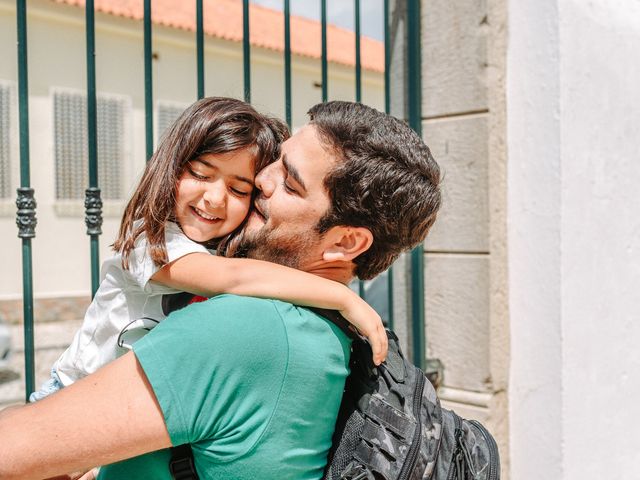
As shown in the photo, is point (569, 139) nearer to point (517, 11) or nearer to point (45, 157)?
point (517, 11)

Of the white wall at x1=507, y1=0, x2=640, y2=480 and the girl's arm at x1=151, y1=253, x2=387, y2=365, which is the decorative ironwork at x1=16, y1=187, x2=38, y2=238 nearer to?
the girl's arm at x1=151, y1=253, x2=387, y2=365

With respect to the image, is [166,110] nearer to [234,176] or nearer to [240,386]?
[234,176]

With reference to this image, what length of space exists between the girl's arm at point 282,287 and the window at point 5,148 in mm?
10876

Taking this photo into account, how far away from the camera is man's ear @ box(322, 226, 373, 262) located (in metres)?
1.67

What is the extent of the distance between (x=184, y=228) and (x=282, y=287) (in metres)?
0.43

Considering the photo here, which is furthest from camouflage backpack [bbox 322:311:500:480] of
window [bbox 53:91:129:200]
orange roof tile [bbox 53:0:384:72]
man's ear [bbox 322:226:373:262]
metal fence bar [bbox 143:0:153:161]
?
window [bbox 53:91:129:200]

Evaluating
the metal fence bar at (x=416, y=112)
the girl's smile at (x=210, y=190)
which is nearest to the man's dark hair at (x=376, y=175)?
the girl's smile at (x=210, y=190)

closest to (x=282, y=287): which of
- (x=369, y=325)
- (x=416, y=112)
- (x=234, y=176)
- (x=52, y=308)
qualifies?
(x=369, y=325)

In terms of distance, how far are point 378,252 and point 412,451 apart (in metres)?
0.53

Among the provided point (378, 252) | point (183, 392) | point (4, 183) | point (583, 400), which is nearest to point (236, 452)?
point (183, 392)

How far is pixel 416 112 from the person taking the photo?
3.01 m

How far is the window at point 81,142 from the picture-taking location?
460 inches

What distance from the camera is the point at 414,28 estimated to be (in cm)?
302

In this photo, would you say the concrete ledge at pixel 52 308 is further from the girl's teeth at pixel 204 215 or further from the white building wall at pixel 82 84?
the girl's teeth at pixel 204 215
